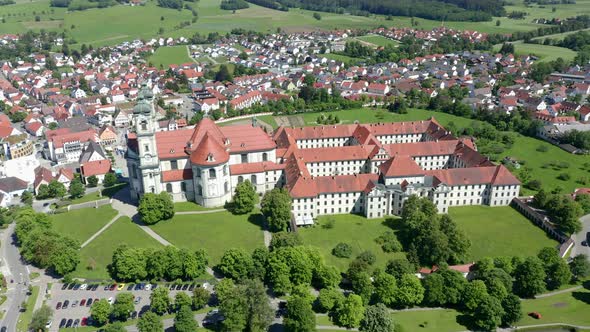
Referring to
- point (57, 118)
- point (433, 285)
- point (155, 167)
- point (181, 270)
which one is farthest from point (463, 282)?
point (57, 118)

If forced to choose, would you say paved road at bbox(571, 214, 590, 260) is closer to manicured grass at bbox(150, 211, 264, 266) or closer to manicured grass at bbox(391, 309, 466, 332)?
manicured grass at bbox(391, 309, 466, 332)

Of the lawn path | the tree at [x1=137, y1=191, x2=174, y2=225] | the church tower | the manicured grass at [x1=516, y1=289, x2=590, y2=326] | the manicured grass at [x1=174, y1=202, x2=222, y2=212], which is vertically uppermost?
the church tower

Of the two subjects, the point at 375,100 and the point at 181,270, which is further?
the point at 375,100

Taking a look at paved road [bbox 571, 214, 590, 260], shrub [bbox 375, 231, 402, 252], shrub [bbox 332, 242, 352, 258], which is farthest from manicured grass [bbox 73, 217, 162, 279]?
paved road [bbox 571, 214, 590, 260]

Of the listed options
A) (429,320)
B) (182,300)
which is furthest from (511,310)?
(182,300)

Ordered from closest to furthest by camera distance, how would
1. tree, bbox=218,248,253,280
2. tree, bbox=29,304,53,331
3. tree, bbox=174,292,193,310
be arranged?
tree, bbox=29,304,53,331 < tree, bbox=174,292,193,310 < tree, bbox=218,248,253,280

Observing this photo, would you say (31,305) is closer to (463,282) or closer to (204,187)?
(204,187)

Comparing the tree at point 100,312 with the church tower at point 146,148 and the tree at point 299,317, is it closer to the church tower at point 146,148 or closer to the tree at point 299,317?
the tree at point 299,317
